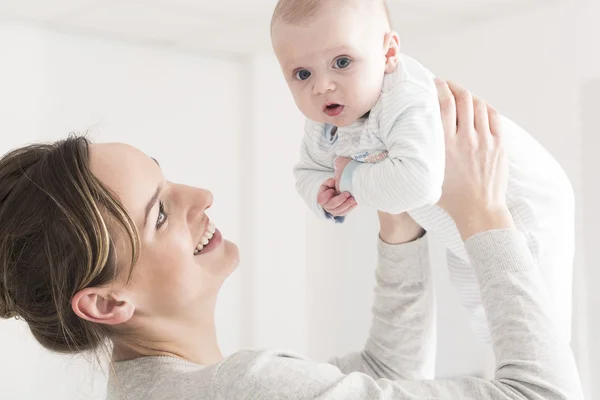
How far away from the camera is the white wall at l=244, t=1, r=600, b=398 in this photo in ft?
8.37

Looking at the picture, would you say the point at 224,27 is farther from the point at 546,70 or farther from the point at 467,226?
the point at 467,226

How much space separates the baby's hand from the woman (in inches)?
6.3

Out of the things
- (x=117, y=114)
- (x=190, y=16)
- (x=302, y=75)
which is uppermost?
(x=190, y=16)

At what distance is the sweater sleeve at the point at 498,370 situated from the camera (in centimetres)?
100

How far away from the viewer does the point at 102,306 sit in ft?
3.76

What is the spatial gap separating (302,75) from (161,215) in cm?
32

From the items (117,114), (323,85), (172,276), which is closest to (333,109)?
(323,85)

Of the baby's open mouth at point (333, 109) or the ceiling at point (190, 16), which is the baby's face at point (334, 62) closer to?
the baby's open mouth at point (333, 109)

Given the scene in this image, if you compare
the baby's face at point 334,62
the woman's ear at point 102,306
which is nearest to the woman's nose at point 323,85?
the baby's face at point 334,62

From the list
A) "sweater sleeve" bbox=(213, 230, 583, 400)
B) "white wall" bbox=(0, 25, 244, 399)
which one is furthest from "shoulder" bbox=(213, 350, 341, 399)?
"white wall" bbox=(0, 25, 244, 399)

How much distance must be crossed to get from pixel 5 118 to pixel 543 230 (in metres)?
2.14

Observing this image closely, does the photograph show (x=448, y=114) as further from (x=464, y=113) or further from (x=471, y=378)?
(x=471, y=378)

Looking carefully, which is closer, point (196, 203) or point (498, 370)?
point (498, 370)

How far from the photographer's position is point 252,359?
1.05m
